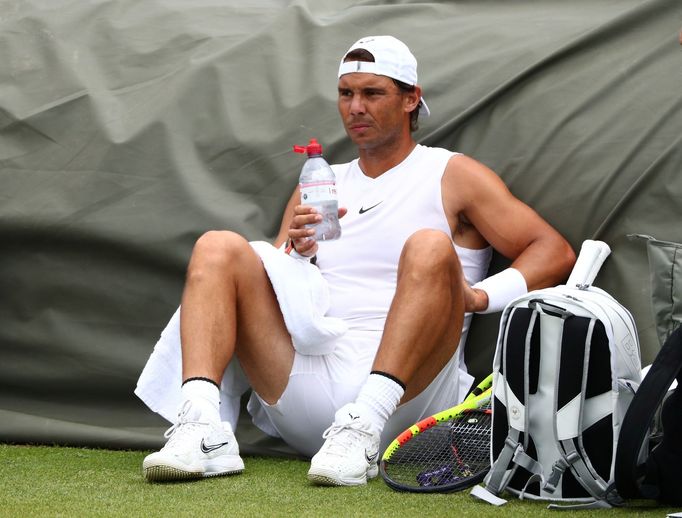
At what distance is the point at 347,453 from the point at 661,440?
0.70 metres

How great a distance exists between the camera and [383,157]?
3.57 meters

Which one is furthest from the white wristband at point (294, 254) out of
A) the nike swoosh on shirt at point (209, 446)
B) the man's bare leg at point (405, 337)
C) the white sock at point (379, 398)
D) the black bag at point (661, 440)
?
the black bag at point (661, 440)

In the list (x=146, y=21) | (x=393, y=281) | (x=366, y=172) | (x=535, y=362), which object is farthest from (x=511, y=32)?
(x=535, y=362)

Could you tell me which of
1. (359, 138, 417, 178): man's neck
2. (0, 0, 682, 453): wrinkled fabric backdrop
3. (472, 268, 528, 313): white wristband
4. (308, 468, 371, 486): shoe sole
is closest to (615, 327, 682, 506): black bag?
(308, 468, 371, 486): shoe sole

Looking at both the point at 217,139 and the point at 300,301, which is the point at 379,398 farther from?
the point at 217,139

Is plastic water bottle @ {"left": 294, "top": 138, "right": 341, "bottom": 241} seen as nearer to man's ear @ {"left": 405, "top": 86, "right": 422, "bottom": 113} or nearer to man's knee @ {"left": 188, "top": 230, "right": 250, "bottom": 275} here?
man's knee @ {"left": 188, "top": 230, "right": 250, "bottom": 275}

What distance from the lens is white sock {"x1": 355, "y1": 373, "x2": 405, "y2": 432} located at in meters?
2.93

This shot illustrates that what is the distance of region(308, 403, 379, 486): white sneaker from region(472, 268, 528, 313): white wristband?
0.51 meters

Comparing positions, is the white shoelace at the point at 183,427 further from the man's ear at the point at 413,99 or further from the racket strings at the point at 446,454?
the man's ear at the point at 413,99

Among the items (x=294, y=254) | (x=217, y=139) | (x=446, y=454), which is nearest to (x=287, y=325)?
(x=294, y=254)

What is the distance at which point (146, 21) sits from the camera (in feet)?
13.7

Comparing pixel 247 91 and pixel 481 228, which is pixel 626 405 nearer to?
pixel 481 228

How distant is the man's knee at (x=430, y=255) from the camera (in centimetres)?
297

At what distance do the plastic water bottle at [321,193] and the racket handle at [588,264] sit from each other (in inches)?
24.2
